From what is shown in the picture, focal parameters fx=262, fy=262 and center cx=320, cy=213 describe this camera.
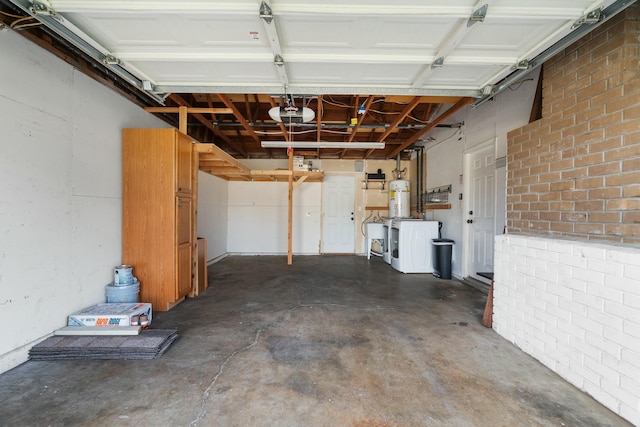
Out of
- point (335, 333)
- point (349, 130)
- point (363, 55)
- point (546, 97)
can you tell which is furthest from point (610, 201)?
point (349, 130)

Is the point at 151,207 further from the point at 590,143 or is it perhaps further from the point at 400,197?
the point at 400,197

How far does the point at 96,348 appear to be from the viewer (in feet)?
6.52

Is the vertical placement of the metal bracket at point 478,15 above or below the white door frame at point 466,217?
above

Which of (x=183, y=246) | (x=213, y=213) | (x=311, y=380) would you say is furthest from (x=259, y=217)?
(x=311, y=380)

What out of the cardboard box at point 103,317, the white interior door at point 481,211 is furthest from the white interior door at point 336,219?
the cardboard box at point 103,317

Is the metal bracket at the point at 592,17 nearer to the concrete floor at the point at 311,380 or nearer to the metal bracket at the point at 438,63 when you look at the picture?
the metal bracket at the point at 438,63

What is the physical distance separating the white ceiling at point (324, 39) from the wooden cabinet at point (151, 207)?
713 millimetres

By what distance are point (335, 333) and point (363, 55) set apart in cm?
236

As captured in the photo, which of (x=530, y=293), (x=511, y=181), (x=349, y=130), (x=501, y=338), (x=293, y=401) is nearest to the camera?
(x=293, y=401)

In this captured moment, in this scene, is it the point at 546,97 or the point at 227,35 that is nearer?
the point at 227,35

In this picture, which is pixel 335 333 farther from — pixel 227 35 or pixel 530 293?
pixel 227 35

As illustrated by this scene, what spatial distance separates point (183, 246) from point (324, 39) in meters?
2.65

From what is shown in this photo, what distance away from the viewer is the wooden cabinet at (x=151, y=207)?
2.86 m

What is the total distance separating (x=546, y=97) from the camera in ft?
7.78
